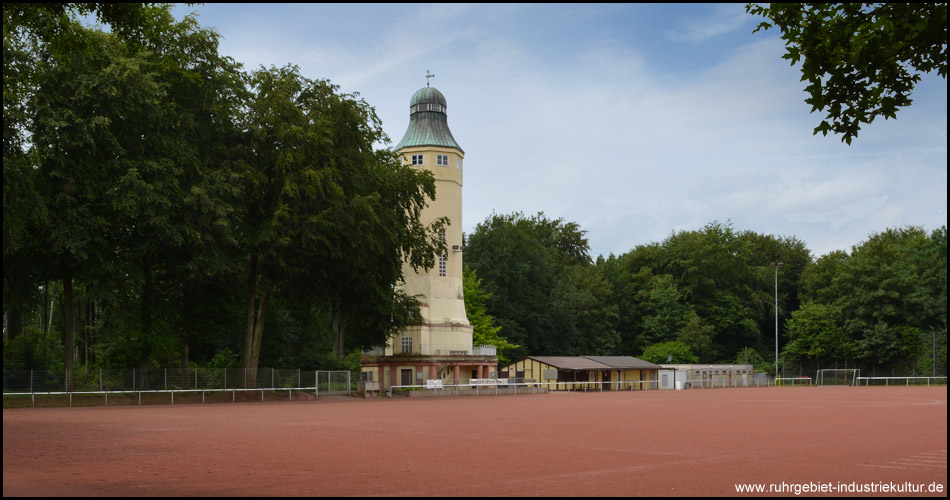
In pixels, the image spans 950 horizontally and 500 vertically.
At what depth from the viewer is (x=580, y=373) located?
66.1m

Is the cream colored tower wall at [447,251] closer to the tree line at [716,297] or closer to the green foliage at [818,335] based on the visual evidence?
the tree line at [716,297]

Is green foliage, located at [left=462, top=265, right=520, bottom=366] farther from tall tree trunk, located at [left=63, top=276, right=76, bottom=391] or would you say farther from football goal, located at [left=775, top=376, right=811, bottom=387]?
tall tree trunk, located at [left=63, top=276, right=76, bottom=391]

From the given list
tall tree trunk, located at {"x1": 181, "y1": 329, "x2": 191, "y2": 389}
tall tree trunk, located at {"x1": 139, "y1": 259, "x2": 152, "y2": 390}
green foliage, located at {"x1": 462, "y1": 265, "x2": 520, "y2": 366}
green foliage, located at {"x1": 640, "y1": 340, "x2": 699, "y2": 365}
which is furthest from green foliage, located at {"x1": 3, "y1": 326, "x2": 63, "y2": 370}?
green foliage, located at {"x1": 640, "y1": 340, "x2": 699, "y2": 365}

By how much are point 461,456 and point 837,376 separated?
77055mm

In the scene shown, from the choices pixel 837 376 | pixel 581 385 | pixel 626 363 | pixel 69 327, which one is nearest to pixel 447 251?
pixel 581 385

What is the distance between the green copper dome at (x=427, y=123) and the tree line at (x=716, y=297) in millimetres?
19645

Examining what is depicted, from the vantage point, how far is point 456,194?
6016 centimetres

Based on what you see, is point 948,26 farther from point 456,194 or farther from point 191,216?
point 456,194

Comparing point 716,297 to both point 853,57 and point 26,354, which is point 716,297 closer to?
point 26,354

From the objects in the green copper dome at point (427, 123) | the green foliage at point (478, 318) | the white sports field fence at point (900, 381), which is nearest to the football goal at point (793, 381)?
the white sports field fence at point (900, 381)

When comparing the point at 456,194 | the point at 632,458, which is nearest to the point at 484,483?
the point at 632,458

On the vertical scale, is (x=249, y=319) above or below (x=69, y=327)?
above

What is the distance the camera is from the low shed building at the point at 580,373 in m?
63.3

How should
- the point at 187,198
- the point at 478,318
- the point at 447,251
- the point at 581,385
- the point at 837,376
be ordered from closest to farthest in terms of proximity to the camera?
the point at 187,198, the point at 447,251, the point at 581,385, the point at 478,318, the point at 837,376
